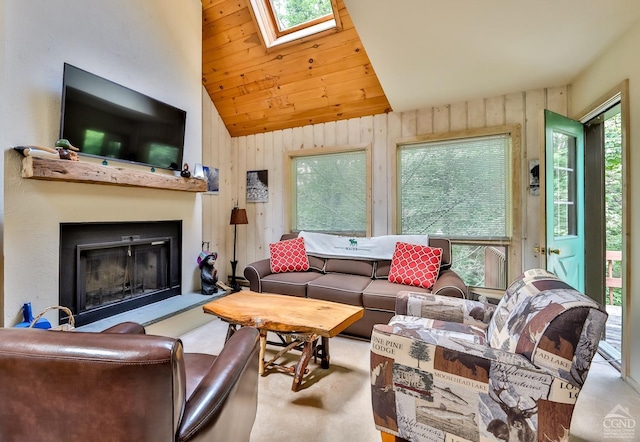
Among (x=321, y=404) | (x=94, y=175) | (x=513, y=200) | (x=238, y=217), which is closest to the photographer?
(x=321, y=404)

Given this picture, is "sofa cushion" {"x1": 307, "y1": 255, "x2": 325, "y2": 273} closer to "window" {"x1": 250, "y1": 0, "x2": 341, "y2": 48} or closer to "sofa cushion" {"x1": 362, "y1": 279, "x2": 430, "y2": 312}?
"sofa cushion" {"x1": 362, "y1": 279, "x2": 430, "y2": 312}

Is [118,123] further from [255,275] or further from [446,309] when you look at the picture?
[446,309]

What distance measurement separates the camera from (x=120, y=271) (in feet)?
9.15

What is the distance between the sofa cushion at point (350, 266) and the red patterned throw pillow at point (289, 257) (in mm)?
289

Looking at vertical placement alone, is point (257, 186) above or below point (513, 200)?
above

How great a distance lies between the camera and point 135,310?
2.76 m

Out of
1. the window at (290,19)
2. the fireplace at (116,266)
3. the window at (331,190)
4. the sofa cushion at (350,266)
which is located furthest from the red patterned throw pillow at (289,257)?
the window at (290,19)

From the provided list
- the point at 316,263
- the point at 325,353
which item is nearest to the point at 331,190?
the point at 316,263

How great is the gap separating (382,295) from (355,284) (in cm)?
37

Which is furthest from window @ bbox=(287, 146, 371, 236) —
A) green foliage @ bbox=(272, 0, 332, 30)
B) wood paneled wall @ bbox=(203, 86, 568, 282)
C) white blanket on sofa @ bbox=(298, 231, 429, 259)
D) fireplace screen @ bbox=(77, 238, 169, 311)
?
fireplace screen @ bbox=(77, 238, 169, 311)

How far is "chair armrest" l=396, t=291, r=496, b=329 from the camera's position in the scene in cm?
194

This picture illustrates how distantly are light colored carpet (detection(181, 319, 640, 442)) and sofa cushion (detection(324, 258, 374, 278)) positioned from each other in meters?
1.10

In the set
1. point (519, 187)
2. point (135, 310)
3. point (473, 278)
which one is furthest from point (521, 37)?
point (135, 310)

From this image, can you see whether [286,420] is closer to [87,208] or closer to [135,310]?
[135,310]
